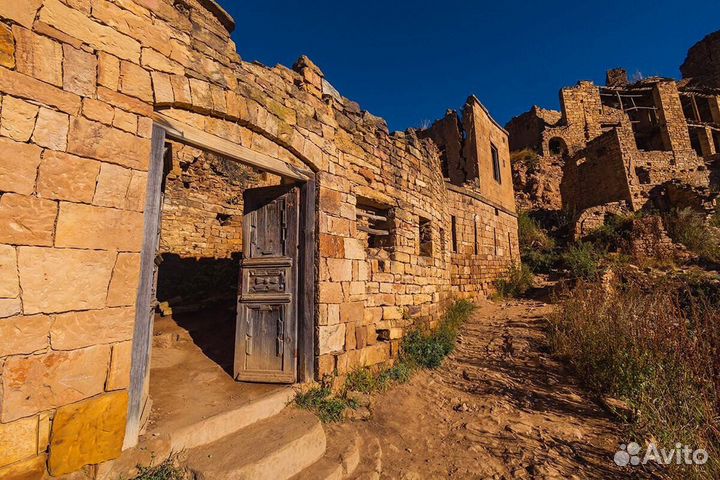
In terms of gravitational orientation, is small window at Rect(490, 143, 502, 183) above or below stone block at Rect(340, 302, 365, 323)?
above

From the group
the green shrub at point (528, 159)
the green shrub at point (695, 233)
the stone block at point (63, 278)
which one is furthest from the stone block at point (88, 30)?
the green shrub at point (528, 159)

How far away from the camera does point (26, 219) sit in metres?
1.89

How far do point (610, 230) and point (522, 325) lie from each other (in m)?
7.49

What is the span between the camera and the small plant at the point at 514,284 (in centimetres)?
998

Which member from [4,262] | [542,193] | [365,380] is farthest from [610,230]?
[4,262]

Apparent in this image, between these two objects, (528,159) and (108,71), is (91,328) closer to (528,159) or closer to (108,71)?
(108,71)

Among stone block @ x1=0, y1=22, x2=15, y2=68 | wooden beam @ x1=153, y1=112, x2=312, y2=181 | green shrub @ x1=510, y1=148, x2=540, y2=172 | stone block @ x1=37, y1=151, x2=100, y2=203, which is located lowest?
stone block @ x1=37, y1=151, x2=100, y2=203

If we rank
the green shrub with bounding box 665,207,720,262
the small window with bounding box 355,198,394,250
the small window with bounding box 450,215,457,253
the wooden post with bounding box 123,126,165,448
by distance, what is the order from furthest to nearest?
the green shrub with bounding box 665,207,720,262, the small window with bounding box 450,215,457,253, the small window with bounding box 355,198,394,250, the wooden post with bounding box 123,126,165,448

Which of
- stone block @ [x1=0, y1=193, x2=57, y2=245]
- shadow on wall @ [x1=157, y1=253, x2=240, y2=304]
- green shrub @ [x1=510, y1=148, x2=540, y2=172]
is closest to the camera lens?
stone block @ [x1=0, y1=193, x2=57, y2=245]

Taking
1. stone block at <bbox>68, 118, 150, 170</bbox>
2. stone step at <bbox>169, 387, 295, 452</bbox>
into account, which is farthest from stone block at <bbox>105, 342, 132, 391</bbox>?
stone block at <bbox>68, 118, 150, 170</bbox>

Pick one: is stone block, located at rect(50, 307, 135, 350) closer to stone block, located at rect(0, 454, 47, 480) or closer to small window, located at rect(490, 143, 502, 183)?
stone block, located at rect(0, 454, 47, 480)

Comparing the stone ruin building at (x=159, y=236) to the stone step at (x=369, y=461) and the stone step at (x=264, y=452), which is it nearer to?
the stone step at (x=264, y=452)

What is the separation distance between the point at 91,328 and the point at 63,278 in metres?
0.35

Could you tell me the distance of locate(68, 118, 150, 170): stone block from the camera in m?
2.12
